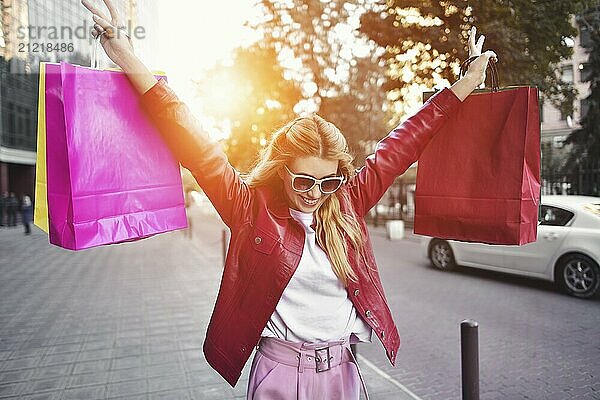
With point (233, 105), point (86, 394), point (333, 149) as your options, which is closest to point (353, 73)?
point (233, 105)

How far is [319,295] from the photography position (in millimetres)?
2086

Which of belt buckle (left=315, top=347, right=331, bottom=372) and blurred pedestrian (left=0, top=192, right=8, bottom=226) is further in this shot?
blurred pedestrian (left=0, top=192, right=8, bottom=226)

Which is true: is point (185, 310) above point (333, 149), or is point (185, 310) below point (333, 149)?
below

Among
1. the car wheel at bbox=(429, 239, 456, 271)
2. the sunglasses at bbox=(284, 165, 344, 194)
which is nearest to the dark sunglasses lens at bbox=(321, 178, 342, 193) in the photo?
the sunglasses at bbox=(284, 165, 344, 194)

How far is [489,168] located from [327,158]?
0.89m

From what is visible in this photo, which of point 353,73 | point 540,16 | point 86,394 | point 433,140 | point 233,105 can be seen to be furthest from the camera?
point 233,105

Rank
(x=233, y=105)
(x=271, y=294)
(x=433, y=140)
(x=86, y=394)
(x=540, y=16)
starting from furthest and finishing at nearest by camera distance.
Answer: (x=233, y=105) → (x=540, y=16) → (x=86, y=394) → (x=433, y=140) → (x=271, y=294)

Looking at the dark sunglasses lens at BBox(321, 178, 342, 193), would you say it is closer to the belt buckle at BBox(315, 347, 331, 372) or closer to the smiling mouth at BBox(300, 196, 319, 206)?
the smiling mouth at BBox(300, 196, 319, 206)

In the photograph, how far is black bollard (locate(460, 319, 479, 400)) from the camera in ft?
10.6

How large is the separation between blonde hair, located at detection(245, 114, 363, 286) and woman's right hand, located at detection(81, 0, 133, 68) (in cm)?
67

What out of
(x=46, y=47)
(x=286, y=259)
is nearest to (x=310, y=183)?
(x=286, y=259)

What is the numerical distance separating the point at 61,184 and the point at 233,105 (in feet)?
68.9

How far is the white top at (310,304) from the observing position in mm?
2057

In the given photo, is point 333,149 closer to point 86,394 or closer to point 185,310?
point 86,394
